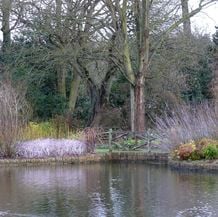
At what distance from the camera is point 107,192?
48.5 ft

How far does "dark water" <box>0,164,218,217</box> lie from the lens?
12000 mm

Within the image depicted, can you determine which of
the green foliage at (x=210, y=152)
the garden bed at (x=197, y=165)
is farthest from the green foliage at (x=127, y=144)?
the green foliage at (x=210, y=152)

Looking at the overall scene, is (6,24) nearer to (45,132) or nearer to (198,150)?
(45,132)

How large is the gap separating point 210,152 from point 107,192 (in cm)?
603

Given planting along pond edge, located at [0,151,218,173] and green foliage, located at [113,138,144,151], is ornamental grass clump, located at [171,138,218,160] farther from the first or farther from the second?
green foliage, located at [113,138,144,151]

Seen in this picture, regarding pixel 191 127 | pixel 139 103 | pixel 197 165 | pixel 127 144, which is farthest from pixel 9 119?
pixel 197 165

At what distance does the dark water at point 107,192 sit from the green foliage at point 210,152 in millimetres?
1366

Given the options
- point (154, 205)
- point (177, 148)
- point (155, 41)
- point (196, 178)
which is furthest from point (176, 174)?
point (155, 41)

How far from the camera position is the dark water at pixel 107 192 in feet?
39.4

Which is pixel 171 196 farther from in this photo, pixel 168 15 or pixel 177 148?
pixel 168 15

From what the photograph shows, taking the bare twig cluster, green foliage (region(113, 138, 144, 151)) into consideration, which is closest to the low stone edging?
green foliage (region(113, 138, 144, 151))

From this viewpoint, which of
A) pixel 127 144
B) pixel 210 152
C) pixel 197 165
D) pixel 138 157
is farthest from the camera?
pixel 127 144

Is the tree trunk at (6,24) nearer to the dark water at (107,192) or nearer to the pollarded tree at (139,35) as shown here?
the pollarded tree at (139,35)

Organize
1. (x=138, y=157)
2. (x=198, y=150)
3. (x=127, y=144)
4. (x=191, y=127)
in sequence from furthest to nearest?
(x=127, y=144), (x=138, y=157), (x=191, y=127), (x=198, y=150)
